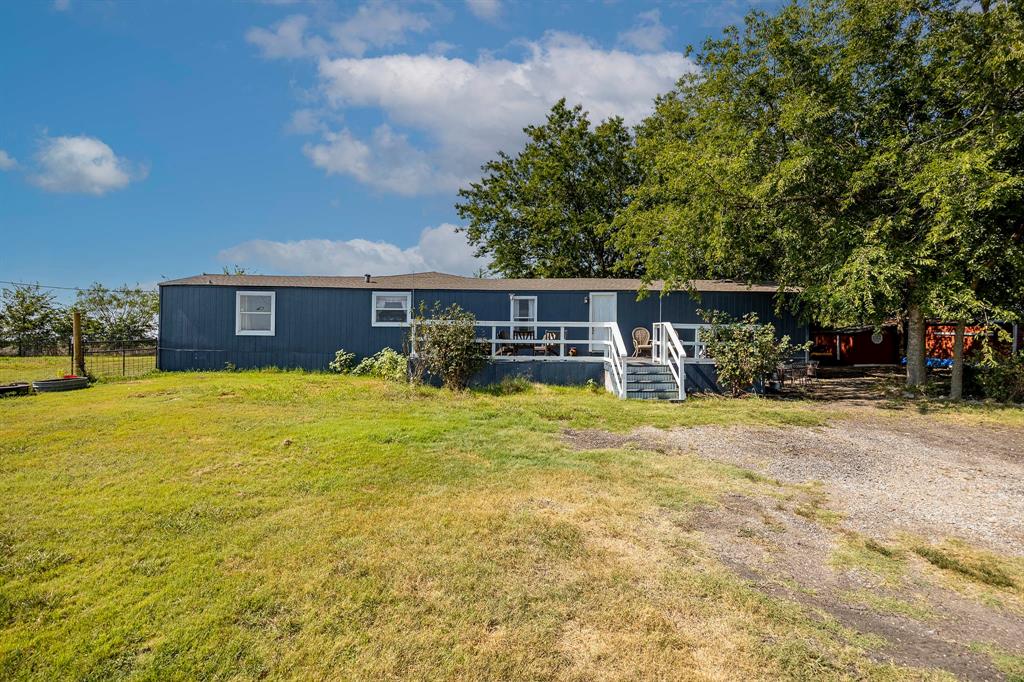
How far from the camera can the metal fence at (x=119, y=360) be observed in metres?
14.2

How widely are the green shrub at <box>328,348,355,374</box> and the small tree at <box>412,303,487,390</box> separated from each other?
13.6 ft

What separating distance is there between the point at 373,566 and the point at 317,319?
519 inches

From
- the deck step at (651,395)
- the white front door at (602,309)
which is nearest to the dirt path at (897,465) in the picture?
the deck step at (651,395)

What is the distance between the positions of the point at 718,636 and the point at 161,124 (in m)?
21.4

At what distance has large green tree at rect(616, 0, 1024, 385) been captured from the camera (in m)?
10.4

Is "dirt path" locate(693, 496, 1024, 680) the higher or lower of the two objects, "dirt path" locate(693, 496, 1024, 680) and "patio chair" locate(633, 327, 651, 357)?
the lower

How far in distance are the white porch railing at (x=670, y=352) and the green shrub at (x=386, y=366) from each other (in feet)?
21.4

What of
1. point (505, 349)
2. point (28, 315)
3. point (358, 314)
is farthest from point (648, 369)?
point (28, 315)

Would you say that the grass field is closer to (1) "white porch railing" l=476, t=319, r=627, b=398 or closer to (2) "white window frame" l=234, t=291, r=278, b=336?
(1) "white porch railing" l=476, t=319, r=627, b=398

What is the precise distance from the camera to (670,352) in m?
12.7

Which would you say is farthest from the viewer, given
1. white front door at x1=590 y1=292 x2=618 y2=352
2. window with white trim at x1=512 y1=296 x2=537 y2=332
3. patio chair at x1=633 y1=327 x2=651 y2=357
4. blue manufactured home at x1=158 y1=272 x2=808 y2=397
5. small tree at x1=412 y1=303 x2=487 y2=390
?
window with white trim at x1=512 y1=296 x2=537 y2=332

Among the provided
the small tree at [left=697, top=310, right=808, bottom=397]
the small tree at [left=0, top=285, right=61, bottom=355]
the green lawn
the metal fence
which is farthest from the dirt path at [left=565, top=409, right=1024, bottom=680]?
the small tree at [left=0, top=285, right=61, bottom=355]

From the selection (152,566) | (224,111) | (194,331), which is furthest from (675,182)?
(194,331)

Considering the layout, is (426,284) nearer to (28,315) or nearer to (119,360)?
(119,360)
